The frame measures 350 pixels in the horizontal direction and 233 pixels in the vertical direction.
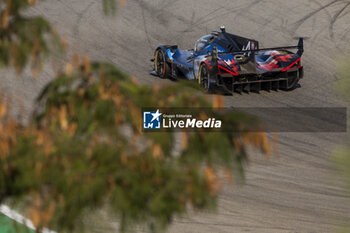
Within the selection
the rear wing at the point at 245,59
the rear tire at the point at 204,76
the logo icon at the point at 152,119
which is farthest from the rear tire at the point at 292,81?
the logo icon at the point at 152,119

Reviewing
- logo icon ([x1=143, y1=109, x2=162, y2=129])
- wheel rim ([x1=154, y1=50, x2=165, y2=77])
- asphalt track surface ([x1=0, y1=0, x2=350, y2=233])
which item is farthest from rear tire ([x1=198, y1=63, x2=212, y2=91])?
logo icon ([x1=143, y1=109, x2=162, y2=129])

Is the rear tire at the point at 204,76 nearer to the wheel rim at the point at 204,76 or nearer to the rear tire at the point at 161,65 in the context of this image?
the wheel rim at the point at 204,76

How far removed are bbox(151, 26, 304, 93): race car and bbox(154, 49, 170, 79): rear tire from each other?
0.24 meters

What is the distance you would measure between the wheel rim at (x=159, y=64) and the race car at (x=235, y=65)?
0.40 metres

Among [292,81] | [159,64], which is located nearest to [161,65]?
[159,64]

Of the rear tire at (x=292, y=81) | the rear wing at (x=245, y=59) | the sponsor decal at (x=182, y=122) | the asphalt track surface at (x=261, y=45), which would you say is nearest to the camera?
the sponsor decal at (x=182, y=122)

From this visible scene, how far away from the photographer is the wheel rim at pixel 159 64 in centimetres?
1829

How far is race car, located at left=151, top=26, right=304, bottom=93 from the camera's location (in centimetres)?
1595

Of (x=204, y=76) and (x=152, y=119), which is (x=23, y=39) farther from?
(x=204, y=76)

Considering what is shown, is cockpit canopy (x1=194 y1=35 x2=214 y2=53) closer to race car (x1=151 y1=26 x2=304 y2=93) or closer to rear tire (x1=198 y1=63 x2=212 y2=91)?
race car (x1=151 y1=26 x2=304 y2=93)

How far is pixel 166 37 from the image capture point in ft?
73.9

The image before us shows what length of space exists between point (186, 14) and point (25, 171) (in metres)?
21.5

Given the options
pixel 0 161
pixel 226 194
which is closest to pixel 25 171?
pixel 0 161

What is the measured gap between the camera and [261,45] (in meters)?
22.1
